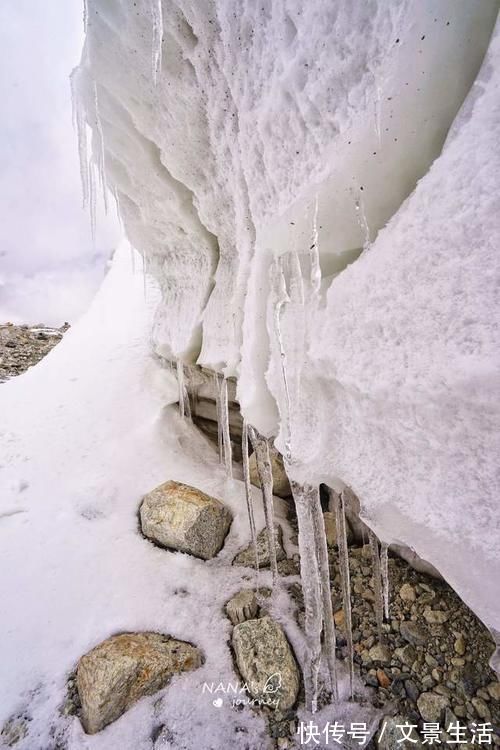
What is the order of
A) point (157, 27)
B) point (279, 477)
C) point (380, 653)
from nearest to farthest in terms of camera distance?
point (157, 27) → point (380, 653) → point (279, 477)

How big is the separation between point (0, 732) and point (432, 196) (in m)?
2.78

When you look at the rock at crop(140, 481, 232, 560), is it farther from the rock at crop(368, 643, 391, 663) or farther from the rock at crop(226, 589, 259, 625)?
the rock at crop(368, 643, 391, 663)

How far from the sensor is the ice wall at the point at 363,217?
0.79m

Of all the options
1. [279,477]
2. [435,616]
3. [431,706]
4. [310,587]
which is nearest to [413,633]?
[435,616]

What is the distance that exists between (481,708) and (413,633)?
347mm

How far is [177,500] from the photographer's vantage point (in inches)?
95.6

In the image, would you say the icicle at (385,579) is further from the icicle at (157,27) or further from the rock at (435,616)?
the icicle at (157,27)

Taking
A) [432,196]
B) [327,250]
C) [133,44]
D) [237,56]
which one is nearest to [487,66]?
[432,196]

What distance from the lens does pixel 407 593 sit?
6.23 ft

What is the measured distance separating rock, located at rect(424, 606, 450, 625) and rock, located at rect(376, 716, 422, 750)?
464 mm

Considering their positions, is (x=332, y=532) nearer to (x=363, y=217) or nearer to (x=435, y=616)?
(x=435, y=616)

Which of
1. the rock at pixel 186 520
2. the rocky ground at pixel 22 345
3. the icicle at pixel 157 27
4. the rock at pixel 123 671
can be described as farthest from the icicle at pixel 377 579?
the rocky ground at pixel 22 345

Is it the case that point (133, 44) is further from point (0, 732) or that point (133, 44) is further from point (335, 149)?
point (0, 732)

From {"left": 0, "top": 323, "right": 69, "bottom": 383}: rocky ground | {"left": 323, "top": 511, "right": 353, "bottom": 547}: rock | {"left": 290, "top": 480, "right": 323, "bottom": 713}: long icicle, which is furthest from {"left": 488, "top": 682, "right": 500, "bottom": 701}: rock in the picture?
{"left": 0, "top": 323, "right": 69, "bottom": 383}: rocky ground
